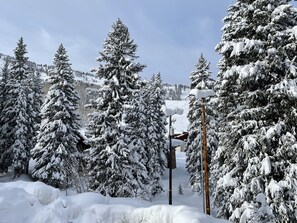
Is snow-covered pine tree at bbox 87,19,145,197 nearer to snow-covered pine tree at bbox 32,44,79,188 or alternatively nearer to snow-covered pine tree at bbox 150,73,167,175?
snow-covered pine tree at bbox 32,44,79,188

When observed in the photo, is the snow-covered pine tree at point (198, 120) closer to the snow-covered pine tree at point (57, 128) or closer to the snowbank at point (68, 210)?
the snow-covered pine tree at point (57, 128)

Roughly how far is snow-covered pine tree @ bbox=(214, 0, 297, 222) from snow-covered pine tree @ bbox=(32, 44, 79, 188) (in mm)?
17228

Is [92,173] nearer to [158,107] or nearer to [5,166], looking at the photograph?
[5,166]

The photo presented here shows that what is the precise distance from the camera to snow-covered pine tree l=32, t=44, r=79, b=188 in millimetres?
27109

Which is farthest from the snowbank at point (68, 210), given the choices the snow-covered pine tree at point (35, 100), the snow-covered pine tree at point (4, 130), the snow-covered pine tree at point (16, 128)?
the snow-covered pine tree at point (35, 100)

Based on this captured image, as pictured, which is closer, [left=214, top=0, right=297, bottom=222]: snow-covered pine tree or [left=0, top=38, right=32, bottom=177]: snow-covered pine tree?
[left=214, top=0, right=297, bottom=222]: snow-covered pine tree

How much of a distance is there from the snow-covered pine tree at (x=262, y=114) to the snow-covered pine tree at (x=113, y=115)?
7.57 m

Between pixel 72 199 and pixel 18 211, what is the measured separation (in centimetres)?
149

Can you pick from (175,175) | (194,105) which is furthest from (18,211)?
(175,175)

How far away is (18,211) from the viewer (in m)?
8.52

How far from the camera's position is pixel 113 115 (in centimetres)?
2053

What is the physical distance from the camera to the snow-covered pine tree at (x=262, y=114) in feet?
36.7

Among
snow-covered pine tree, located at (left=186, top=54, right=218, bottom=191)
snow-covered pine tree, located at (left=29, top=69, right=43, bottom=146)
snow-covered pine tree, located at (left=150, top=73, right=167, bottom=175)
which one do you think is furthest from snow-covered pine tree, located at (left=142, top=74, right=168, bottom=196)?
snow-covered pine tree, located at (left=29, top=69, right=43, bottom=146)

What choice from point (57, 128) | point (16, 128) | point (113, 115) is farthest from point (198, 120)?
point (16, 128)
